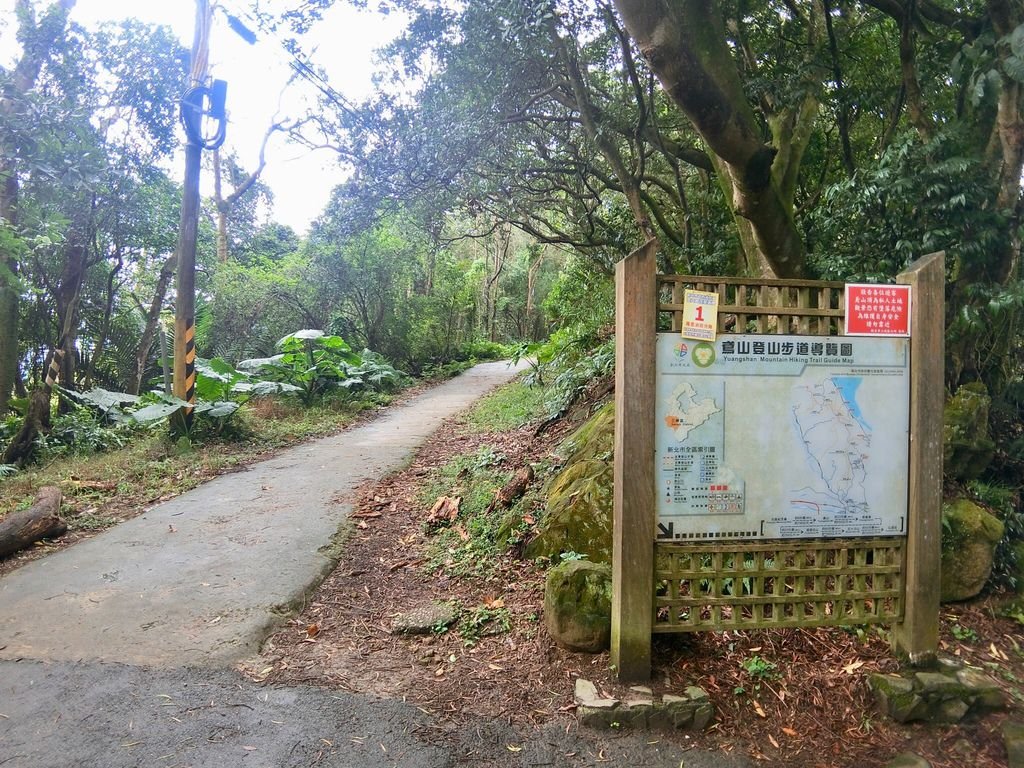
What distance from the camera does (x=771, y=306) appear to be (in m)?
2.99

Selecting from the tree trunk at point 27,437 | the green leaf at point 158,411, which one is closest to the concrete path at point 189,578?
the green leaf at point 158,411

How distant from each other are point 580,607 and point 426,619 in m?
1.05

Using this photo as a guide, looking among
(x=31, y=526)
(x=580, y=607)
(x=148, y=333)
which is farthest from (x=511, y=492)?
(x=148, y=333)

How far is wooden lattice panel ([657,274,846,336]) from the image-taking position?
2953mm

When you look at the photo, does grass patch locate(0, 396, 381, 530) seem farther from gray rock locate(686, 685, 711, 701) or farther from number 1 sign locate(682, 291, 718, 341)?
number 1 sign locate(682, 291, 718, 341)

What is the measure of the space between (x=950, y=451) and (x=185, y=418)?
896cm

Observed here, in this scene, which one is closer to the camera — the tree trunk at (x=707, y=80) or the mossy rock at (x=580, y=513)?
the tree trunk at (x=707, y=80)

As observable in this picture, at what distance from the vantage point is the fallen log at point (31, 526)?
495 cm

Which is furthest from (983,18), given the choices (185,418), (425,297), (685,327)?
(425,297)

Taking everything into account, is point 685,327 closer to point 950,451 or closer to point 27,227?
point 950,451

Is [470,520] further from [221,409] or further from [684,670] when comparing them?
[221,409]

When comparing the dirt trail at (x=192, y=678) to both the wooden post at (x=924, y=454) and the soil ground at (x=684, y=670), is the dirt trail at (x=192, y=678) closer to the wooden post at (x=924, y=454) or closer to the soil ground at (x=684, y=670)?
the soil ground at (x=684, y=670)

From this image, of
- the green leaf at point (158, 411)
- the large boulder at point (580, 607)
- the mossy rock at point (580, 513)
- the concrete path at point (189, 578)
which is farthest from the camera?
the green leaf at point (158, 411)

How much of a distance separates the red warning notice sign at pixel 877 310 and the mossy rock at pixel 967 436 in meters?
1.95
